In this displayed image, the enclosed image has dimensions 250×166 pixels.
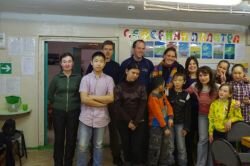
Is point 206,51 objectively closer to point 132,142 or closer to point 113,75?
point 113,75

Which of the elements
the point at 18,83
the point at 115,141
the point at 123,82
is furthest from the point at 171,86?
the point at 18,83

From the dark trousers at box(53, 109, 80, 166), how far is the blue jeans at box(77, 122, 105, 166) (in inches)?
4.3

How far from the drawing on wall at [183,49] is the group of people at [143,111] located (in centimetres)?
120

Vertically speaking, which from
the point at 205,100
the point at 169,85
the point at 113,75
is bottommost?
the point at 205,100

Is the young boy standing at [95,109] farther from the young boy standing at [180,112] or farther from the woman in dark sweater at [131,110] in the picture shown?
the young boy standing at [180,112]

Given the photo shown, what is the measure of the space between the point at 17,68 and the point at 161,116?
2.30m

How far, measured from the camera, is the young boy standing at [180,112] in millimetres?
3215

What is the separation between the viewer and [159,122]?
3168 mm

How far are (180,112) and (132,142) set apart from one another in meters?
0.66

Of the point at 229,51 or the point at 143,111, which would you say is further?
the point at 229,51

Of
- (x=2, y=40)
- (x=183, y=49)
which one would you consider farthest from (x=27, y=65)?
(x=183, y=49)

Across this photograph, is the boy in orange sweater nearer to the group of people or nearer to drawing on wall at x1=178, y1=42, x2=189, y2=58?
the group of people

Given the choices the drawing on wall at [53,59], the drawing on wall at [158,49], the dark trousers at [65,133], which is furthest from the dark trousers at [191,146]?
the drawing on wall at [53,59]

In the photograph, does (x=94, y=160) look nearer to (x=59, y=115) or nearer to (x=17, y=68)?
(x=59, y=115)
